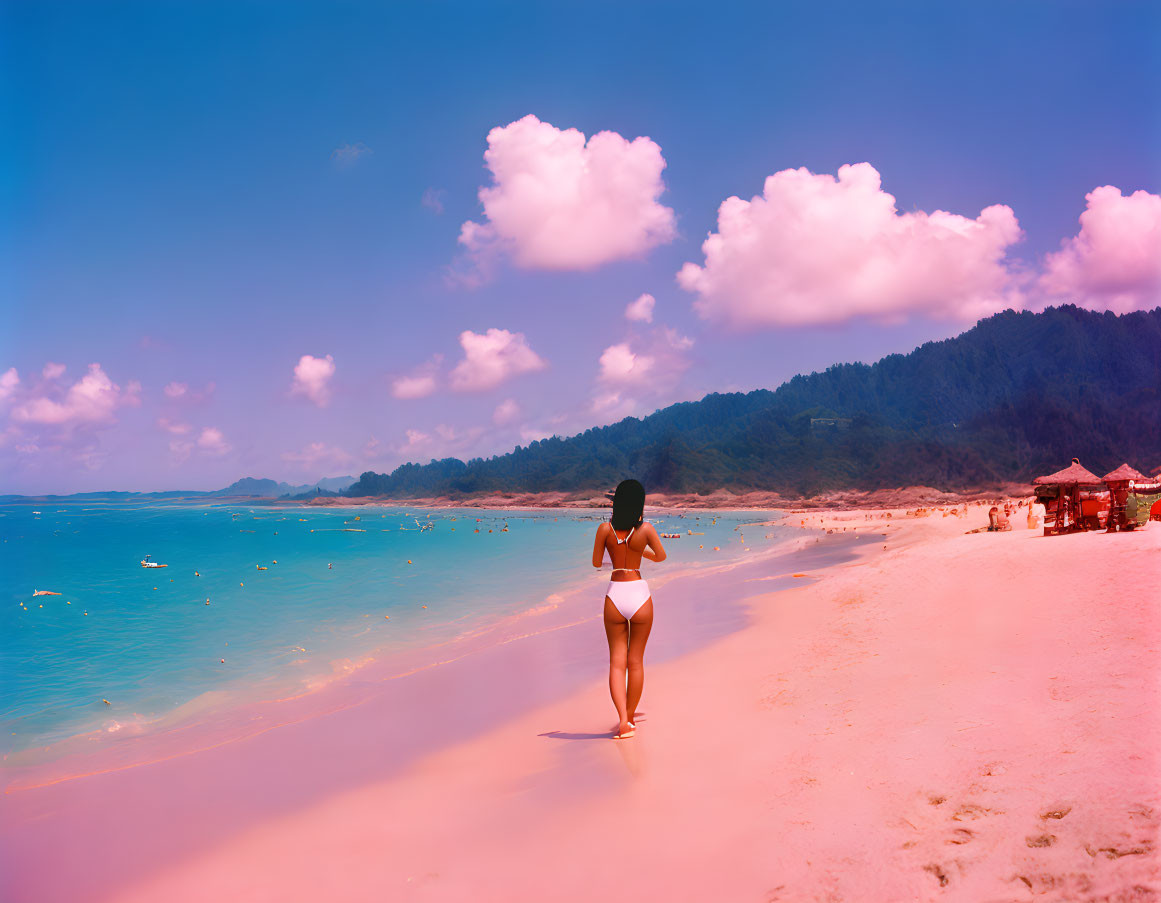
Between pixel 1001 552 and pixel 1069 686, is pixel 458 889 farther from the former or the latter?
pixel 1001 552

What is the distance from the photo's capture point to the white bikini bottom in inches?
267

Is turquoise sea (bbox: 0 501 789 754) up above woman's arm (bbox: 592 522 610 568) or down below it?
below

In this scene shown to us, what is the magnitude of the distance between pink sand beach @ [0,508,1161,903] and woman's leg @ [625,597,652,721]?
1.73 ft

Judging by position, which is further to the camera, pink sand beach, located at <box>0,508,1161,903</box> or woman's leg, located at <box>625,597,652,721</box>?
woman's leg, located at <box>625,597,652,721</box>

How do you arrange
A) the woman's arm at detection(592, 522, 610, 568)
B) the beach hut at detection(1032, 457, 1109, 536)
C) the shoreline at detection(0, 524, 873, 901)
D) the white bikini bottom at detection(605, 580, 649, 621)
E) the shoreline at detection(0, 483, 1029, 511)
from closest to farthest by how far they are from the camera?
the shoreline at detection(0, 524, 873, 901) → the woman's arm at detection(592, 522, 610, 568) → the white bikini bottom at detection(605, 580, 649, 621) → the beach hut at detection(1032, 457, 1109, 536) → the shoreline at detection(0, 483, 1029, 511)

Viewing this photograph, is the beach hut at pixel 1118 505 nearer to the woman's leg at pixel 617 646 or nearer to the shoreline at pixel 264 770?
the shoreline at pixel 264 770

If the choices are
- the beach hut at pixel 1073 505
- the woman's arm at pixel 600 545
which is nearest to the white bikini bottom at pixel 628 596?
the woman's arm at pixel 600 545

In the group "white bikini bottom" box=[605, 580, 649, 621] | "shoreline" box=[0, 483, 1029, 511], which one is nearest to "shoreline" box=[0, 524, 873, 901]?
"white bikini bottom" box=[605, 580, 649, 621]

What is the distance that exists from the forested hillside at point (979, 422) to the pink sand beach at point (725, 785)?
123111 mm

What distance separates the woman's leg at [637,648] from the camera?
679cm

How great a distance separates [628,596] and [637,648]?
69 centimetres

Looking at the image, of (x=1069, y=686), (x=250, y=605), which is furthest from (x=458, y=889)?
(x=250, y=605)

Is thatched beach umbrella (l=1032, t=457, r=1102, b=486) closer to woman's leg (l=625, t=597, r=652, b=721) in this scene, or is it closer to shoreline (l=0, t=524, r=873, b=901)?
shoreline (l=0, t=524, r=873, b=901)

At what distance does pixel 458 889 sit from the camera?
15.0 feet
